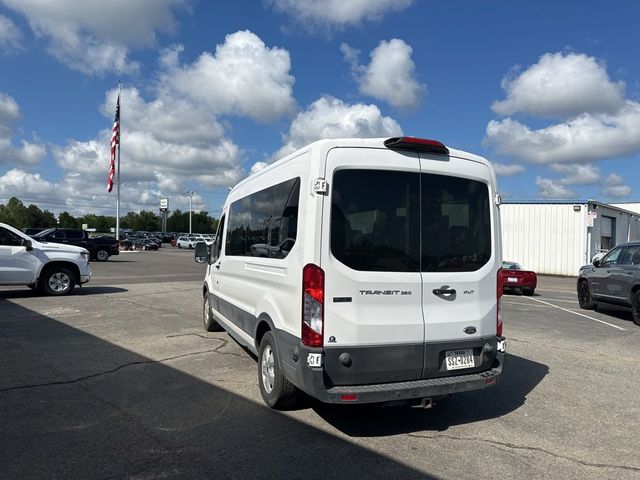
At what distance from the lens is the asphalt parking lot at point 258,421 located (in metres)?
3.63

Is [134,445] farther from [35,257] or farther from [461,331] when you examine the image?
[35,257]

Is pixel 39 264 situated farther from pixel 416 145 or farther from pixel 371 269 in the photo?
pixel 416 145

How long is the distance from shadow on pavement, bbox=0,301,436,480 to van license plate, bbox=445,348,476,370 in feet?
2.22

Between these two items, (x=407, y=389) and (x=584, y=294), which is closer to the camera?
(x=407, y=389)

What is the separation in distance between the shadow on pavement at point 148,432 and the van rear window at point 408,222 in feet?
5.07

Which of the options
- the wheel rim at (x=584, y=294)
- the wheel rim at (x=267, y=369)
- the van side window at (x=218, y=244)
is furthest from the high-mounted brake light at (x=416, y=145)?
the wheel rim at (x=584, y=294)

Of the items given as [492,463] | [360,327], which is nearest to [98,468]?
[360,327]

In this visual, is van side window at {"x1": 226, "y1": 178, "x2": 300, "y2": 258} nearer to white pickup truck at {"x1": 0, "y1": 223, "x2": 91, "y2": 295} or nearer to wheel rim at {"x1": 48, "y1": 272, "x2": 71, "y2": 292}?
white pickup truck at {"x1": 0, "y1": 223, "x2": 91, "y2": 295}

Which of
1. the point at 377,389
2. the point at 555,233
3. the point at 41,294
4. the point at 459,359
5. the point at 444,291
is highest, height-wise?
the point at 555,233

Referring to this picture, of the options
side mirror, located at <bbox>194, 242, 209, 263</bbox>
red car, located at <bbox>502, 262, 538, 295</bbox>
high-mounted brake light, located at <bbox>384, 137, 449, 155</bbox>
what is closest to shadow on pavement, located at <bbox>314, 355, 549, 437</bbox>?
high-mounted brake light, located at <bbox>384, 137, 449, 155</bbox>

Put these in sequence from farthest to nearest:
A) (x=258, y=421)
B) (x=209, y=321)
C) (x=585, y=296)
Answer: (x=585, y=296)
(x=209, y=321)
(x=258, y=421)

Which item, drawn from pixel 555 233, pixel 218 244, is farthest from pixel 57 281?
pixel 555 233

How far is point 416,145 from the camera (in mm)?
4355

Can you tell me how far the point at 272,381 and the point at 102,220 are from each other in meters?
157
